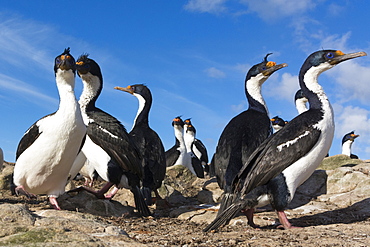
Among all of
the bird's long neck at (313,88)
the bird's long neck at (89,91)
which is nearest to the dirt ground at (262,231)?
the bird's long neck at (313,88)

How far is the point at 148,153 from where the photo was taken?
793 cm

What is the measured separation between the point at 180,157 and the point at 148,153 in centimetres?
733

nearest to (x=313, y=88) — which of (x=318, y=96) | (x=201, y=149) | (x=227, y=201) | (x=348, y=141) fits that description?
(x=318, y=96)

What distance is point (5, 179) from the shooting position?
9062 millimetres

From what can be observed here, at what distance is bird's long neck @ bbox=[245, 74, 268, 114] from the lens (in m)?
8.45

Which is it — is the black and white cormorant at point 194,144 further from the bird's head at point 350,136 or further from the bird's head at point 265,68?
the bird's head at point 265,68

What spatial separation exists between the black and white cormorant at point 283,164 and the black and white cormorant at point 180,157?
29.8ft

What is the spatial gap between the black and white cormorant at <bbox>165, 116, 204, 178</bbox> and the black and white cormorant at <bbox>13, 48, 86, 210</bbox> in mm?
8836

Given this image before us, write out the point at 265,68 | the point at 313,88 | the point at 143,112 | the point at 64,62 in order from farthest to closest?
the point at 143,112 → the point at 265,68 → the point at 313,88 → the point at 64,62

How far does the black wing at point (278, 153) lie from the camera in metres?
5.80

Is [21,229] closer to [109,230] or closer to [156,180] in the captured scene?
[109,230]

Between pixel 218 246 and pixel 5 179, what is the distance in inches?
250

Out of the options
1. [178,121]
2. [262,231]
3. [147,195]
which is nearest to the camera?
[262,231]

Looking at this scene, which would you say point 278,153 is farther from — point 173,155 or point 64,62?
point 173,155
